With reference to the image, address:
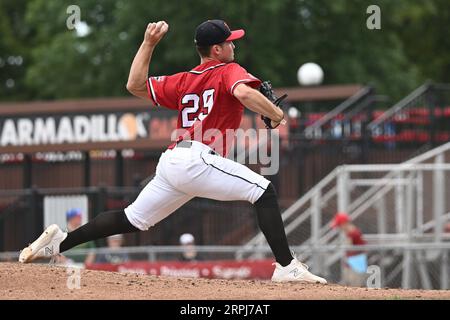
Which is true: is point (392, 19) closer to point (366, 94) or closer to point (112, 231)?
point (366, 94)

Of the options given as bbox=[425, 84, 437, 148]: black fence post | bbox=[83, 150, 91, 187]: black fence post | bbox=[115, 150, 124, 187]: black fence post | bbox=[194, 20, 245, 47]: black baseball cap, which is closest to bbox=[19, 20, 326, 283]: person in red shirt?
bbox=[194, 20, 245, 47]: black baseball cap

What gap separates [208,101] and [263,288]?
5.00 ft

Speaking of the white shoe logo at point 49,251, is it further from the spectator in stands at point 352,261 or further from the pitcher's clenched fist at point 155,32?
the spectator in stands at point 352,261

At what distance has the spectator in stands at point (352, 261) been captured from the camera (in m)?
14.9

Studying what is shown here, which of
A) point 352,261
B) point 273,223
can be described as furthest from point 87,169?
point 273,223

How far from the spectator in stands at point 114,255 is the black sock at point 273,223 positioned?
23.1 ft

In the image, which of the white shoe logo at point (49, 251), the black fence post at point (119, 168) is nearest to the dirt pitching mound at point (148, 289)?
the white shoe logo at point (49, 251)

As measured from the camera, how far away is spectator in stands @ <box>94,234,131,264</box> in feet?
52.2

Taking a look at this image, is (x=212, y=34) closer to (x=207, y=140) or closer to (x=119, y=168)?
(x=207, y=140)

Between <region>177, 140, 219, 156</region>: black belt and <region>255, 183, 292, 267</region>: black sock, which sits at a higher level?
<region>177, 140, 219, 156</region>: black belt

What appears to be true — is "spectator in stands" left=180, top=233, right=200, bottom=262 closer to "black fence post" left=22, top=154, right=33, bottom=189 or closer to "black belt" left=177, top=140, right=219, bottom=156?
"black fence post" left=22, top=154, right=33, bottom=189

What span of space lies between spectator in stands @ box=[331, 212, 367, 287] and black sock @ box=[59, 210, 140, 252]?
21.2ft

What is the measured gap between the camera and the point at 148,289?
8.54 m
